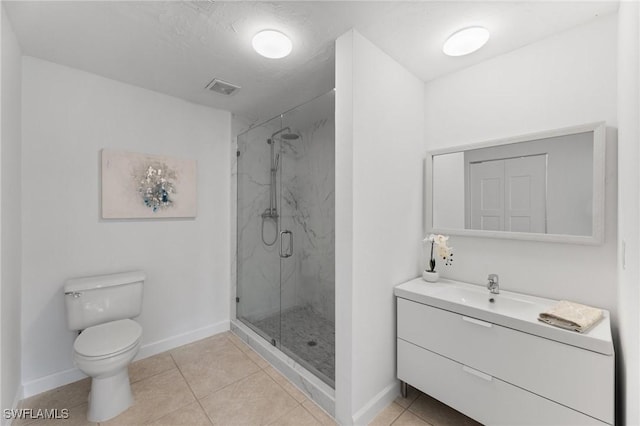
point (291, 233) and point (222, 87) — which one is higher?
point (222, 87)

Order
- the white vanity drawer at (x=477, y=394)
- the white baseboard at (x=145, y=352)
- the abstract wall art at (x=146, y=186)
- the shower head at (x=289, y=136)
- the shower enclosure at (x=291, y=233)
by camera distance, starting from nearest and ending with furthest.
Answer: the white vanity drawer at (x=477, y=394) < the white baseboard at (x=145, y=352) < the shower enclosure at (x=291, y=233) < the abstract wall art at (x=146, y=186) < the shower head at (x=289, y=136)

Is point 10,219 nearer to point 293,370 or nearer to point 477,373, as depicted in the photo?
point 293,370

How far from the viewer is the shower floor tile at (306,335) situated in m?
1.97

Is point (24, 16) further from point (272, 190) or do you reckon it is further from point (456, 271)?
point (456, 271)

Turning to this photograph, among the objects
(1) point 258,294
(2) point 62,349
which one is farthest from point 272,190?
(2) point 62,349

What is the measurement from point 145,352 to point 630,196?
333 cm

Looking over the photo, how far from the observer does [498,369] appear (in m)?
1.43

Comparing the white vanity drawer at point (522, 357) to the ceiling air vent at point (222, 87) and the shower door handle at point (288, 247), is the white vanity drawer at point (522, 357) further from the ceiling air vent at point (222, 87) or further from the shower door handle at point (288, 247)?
the ceiling air vent at point (222, 87)

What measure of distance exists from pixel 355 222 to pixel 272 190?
1.19m

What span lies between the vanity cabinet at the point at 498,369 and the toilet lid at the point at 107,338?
1.81 metres

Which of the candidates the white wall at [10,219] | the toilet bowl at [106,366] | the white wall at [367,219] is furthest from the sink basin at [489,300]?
the white wall at [10,219]

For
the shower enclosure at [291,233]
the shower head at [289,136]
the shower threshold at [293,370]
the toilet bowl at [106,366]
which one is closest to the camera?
the toilet bowl at [106,366]

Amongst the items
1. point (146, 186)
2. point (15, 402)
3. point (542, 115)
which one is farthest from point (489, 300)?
point (15, 402)

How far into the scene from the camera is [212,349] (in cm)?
252
